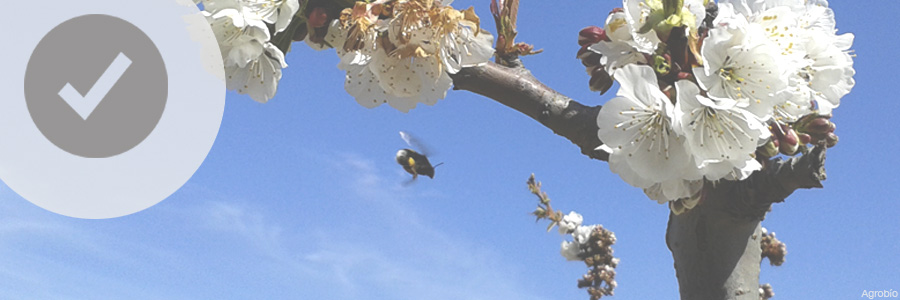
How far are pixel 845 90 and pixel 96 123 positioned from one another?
2505 mm

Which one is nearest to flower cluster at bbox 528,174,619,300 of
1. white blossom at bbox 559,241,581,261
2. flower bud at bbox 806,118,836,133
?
white blossom at bbox 559,241,581,261

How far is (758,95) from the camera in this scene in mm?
1103

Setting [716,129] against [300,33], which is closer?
[716,129]

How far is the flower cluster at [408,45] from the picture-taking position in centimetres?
108

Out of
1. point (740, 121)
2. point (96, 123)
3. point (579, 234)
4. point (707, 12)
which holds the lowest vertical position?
point (740, 121)

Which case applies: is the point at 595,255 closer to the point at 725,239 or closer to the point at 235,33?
the point at 725,239

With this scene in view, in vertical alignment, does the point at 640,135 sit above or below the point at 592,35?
below

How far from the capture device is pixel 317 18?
46.5 inches

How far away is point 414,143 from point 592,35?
256cm

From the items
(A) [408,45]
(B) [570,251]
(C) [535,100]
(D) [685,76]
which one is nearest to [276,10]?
(A) [408,45]

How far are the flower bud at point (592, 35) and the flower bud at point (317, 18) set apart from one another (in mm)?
434

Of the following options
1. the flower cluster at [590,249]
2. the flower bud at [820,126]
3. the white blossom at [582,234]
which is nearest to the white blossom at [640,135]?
the flower bud at [820,126]

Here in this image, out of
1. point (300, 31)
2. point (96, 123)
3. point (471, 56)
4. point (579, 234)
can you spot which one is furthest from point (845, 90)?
point (579, 234)

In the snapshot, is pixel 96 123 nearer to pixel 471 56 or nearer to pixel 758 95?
pixel 471 56
